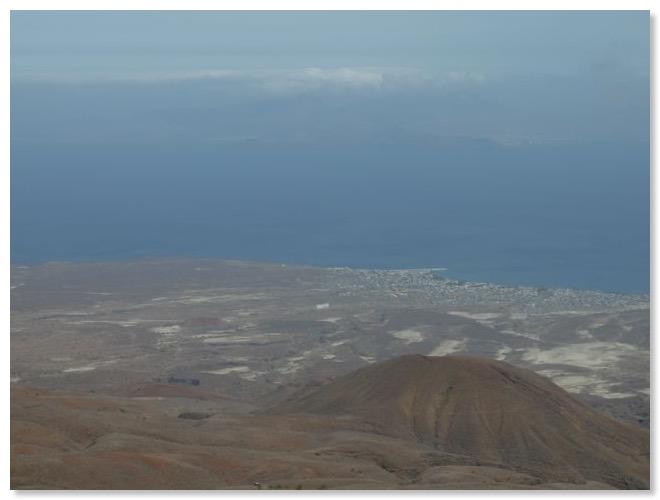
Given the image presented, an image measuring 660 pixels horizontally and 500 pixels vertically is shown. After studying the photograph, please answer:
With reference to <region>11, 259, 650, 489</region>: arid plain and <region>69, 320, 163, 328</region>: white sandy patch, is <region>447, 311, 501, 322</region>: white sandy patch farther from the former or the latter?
<region>69, 320, 163, 328</region>: white sandy patch

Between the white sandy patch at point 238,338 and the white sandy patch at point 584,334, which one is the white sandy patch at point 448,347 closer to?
the white sandy patch at point 584,334

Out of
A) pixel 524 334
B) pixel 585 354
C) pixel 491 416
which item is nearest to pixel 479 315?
pixel 524 334

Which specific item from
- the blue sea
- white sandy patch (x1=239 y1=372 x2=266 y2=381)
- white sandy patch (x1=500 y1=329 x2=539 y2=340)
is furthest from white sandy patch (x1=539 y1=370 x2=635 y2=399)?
the blue sea

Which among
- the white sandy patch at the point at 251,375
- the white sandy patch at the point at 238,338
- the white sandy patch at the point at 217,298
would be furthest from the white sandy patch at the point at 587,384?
the white sandy patch at the point at 217,298

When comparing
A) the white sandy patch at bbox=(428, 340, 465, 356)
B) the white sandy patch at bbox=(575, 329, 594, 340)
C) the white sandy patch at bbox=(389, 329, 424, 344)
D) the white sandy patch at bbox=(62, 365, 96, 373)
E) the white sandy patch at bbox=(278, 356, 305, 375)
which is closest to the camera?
the white sandy patch at bbox=(62, 365, 96, 373)

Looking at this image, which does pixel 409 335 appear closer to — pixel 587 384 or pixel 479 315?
pixel 479 315

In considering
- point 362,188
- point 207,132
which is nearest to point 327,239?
point 207,132
